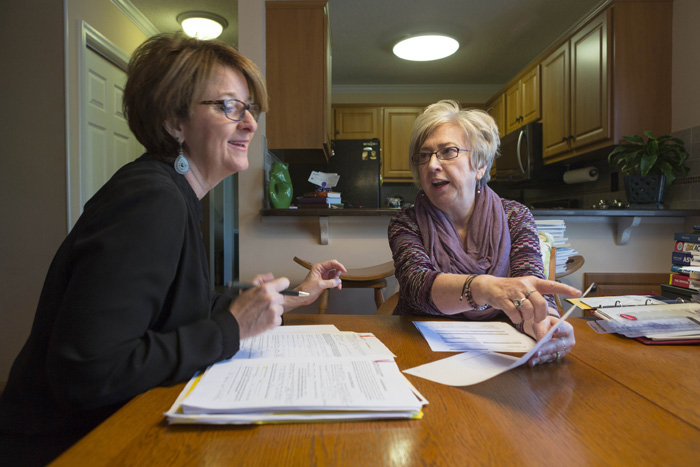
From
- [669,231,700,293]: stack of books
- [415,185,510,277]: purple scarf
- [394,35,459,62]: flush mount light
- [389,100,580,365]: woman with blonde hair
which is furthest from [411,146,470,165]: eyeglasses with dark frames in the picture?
[394,35,459,62]: flush mount light

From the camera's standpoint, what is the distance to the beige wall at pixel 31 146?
273cm

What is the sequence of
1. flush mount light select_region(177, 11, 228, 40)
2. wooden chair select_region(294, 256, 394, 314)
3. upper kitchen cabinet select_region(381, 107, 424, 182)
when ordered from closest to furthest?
wooden chair select_region(294, 256, 394, 314) → flush mount light select_region(177, 11, 228, 40) → upper kitchen cabinet select_region(381, 107, 424, 182)

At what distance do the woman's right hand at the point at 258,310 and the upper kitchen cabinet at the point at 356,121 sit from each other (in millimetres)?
4757

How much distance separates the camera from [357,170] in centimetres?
379

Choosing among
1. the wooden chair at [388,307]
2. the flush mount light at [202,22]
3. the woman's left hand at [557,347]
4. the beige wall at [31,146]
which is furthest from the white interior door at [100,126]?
the woman's left hand at [557,347]

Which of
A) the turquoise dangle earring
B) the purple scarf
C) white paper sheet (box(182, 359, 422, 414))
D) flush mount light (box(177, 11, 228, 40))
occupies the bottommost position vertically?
white paper sheet (box(182, 359, 422, 414))

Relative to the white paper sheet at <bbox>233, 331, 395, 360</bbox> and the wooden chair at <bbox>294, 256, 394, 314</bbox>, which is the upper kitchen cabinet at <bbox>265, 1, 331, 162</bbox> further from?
the white paper sheet at <bbox>233, 331, 395, 360</bbox>

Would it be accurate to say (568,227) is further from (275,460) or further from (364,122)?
(364,122)

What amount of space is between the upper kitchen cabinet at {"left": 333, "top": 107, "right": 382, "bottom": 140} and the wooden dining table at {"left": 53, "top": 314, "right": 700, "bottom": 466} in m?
4.84

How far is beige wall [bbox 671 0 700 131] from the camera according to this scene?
8.68 ft

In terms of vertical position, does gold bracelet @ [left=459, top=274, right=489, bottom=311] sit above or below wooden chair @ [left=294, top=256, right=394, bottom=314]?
above

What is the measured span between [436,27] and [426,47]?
218 mm

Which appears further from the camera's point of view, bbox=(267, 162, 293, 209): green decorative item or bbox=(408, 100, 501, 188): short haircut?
bbox=(267, 162, 293, 209): green decorative item

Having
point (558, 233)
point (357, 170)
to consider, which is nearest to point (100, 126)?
point (357, 170)
